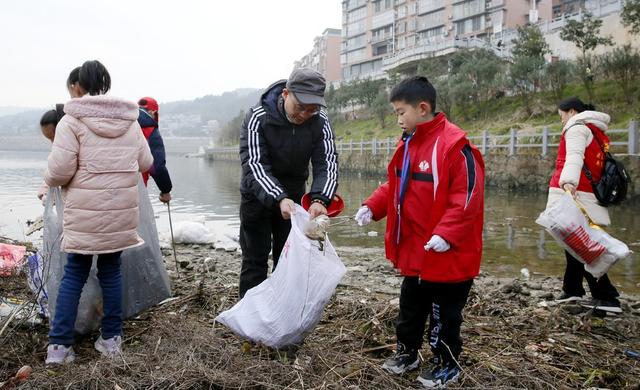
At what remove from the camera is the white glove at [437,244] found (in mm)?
2225

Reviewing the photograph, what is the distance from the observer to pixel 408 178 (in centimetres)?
250

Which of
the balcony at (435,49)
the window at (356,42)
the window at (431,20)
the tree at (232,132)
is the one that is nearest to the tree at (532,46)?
the balcony at (435,49)

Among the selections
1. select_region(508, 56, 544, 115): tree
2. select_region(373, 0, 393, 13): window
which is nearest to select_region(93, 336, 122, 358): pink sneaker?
select_region(508, 56, 544, 115): tree

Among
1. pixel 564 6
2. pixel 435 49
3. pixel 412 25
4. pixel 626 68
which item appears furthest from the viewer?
pixel 412 25

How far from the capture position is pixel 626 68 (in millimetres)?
17391

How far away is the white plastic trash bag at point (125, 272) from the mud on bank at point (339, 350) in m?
0.11

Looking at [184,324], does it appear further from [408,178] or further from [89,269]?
[408,178]

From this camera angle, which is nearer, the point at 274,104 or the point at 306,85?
the point at 306,85

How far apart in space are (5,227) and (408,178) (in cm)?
829

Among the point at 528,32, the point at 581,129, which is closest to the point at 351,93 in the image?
the point at 528,32

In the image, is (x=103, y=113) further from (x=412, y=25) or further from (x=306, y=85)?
(x=412, y=25)

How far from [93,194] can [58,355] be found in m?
0.84

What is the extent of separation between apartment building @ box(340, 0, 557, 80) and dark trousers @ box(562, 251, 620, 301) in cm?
3147

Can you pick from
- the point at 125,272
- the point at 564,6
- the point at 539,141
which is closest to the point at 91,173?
the point at 125,272
